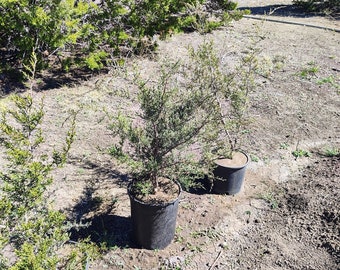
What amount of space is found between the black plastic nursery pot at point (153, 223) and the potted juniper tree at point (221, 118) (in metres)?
0.53

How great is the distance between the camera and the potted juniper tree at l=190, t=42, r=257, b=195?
11.8ft

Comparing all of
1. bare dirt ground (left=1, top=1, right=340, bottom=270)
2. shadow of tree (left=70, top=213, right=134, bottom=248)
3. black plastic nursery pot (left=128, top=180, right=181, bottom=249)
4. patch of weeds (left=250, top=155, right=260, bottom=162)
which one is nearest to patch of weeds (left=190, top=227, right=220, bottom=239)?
bare dirt ground (left=1, top=1, right=340, bottom=270)

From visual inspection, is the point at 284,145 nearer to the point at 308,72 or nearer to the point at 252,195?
the point at 252,195

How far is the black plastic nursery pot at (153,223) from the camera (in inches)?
132

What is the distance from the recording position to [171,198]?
3477mm

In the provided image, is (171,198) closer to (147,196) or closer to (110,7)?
(147,196)

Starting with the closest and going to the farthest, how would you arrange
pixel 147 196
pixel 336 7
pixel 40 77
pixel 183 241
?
1. pixel 147 196
2. pixel 183 241
3. pixel 40 77
4. pixel 336 7

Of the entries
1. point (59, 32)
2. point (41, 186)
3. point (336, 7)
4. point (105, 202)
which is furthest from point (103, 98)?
point (336, 7)

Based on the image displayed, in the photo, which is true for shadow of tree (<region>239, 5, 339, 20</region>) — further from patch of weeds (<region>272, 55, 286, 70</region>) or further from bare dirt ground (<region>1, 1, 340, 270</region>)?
bare dirt ground (<region>1, 1, 340, 270</region>)

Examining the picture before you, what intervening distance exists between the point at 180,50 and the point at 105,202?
495cm

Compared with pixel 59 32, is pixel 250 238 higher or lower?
lower

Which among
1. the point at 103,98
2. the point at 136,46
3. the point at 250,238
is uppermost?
the point at 136,46

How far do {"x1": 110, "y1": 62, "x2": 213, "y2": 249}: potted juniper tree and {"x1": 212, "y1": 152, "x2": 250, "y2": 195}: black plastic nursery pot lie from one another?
69 cm

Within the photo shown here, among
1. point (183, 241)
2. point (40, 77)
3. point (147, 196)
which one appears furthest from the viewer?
point (40, 77)
